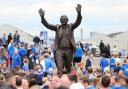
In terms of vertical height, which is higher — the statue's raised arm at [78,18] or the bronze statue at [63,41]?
the statue's raised arm at [78,18]

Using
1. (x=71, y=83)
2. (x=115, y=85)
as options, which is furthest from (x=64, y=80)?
(x=115, y=85)

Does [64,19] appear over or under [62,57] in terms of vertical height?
over

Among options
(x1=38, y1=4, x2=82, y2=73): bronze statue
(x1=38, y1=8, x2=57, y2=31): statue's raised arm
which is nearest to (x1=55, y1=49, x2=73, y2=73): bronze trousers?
(x1=38, y1=4, x2=82, y2=73): bronze statue

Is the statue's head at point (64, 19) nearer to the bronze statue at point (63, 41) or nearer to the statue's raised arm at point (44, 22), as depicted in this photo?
the bronze statue at point (63, 41)

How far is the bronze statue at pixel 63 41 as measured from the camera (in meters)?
16.7

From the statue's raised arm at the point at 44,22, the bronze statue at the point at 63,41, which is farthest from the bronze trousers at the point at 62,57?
the statue's raised arm at the point at 44,22

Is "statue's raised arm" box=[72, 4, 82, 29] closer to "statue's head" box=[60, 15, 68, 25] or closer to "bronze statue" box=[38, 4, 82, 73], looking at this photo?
"bronze statue" box=[38, 4, 82, 73]

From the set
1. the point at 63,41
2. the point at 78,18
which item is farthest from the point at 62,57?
the point at 78,18

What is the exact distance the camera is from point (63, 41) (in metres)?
17.0

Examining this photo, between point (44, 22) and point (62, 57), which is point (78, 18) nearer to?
point (44, 22)

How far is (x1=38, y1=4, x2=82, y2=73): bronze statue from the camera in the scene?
16739mm

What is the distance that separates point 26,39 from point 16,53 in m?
31.8

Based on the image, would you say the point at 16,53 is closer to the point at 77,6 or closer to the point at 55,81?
the point at 77,6

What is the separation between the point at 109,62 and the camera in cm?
2720
